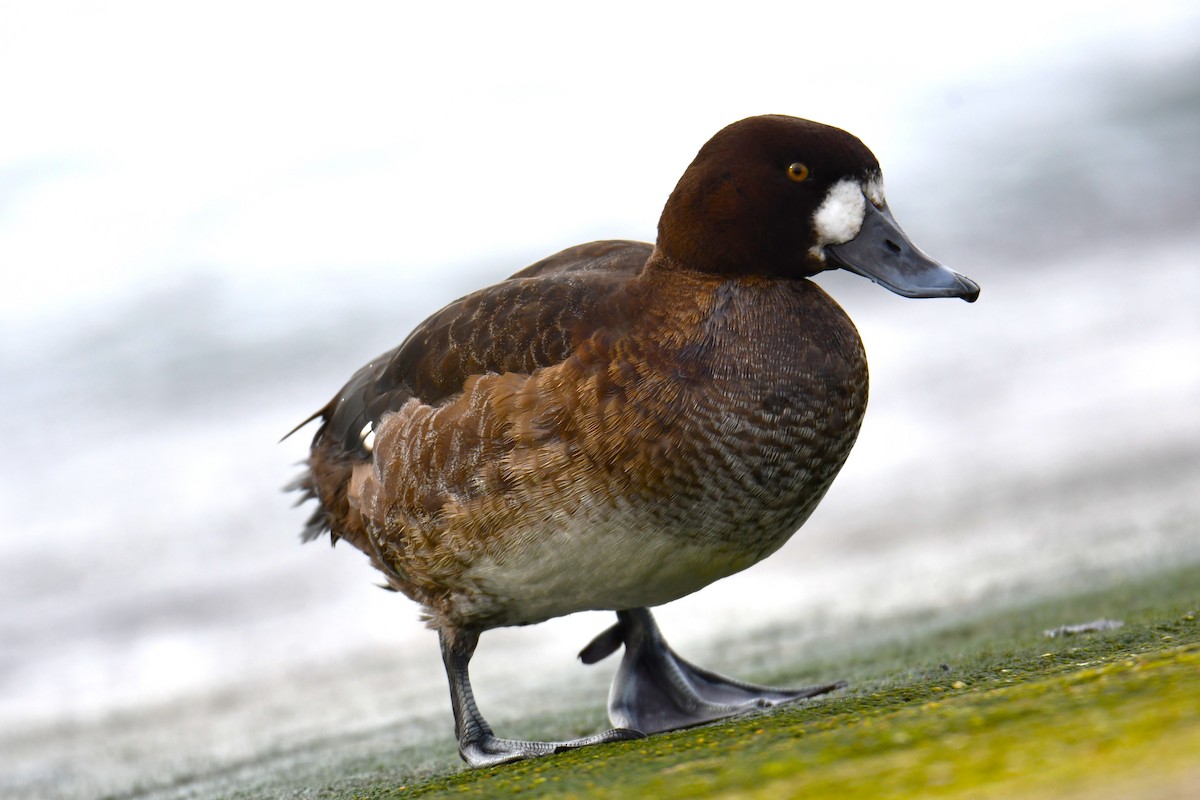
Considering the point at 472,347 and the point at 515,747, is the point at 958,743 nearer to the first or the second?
the point at 515,747

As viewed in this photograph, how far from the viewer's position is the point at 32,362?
11086 millimetres

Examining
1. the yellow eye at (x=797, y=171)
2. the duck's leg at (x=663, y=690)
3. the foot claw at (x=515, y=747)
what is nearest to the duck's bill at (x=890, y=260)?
the yellow eye at (x=797, y=171)

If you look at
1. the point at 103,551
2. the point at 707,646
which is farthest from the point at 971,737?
the point at 103,551

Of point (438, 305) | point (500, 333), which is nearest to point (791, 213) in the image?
point (500, 333)

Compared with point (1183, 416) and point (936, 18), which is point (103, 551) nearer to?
point (1183, 416)

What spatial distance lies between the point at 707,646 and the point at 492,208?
8.96 m

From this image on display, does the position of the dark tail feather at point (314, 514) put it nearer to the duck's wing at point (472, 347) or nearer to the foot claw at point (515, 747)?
the duck's wing at point (472, 347)

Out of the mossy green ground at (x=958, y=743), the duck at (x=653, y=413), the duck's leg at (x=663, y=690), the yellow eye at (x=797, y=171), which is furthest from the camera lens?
the duck's leg at (x=663, y=690)

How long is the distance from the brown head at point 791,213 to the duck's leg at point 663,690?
109cm

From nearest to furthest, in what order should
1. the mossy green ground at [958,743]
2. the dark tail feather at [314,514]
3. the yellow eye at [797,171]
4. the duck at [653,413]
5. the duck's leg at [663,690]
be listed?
the mossy green ground at [958,743] < the duck at [653,413] < the yellow eye at [797,171] < the duck's leg at [663,690] < the dark tail feather at [314,514]

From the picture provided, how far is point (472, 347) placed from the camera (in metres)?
3.77

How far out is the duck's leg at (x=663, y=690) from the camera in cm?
388

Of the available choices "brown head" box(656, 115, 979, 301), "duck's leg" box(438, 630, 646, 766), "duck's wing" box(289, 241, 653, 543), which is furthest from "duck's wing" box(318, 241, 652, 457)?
"duck's leg" box(438, 630, 646, 766)

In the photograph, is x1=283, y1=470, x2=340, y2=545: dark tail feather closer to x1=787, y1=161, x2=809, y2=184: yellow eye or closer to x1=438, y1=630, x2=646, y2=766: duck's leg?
x1=438, y1=630, x2=646, y2=766: duck's leg
